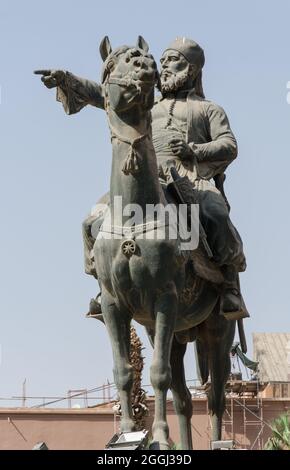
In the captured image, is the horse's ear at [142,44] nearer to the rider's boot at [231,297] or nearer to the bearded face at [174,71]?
the bearded face at [174,71]

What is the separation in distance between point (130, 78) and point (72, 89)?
1298 mm

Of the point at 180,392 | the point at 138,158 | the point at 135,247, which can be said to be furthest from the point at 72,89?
the point at 180,392

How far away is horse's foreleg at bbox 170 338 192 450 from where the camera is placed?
1664 cm

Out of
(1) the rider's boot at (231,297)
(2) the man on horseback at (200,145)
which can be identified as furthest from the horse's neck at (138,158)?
(1) the rider's boot at (231,297)

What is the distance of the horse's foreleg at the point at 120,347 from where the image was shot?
14422 mm

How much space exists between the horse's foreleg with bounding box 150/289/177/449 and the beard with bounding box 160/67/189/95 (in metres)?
3.29

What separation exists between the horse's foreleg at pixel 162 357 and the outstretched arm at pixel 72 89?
91.7 inches

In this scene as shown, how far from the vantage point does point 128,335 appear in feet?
48.0

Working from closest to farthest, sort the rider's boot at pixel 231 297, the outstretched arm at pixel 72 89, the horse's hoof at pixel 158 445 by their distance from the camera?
the horse's hoof at pixel 158 445 → the outstretched arm at pixel 72 89 → the rider's boot at pixel 231 297

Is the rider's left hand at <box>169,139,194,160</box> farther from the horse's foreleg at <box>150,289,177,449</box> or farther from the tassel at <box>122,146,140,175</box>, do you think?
the horse's foreleg at <box>150,289,177,449</box>

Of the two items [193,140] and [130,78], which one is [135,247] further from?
[193,140]

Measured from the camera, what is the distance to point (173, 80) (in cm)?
1659
